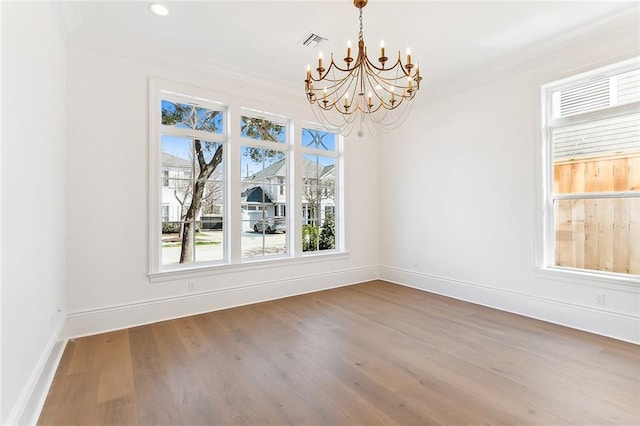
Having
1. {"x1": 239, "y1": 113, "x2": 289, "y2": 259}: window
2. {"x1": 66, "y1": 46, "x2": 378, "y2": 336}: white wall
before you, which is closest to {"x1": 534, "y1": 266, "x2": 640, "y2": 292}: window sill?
{"x1": 239, "y1": 113, "x2": 289, "y2": 259}: window

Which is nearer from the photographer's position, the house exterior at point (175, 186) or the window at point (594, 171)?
the window at point (594, 171)

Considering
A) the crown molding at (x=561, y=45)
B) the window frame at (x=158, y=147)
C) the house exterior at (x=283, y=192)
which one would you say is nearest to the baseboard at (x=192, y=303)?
the window frame at (x=158, y=147)

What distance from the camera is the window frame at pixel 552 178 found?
3180 millimetres

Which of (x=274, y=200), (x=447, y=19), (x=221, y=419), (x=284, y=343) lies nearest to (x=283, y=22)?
(x=447, y=19)

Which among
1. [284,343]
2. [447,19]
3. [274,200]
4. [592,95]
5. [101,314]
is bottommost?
[284,343]

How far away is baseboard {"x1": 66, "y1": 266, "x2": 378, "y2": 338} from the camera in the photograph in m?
3.16

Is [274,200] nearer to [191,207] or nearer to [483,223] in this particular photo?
[191,207]

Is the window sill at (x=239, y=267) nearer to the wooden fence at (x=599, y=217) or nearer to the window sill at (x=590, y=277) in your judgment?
the window sill at (x=590, y=277)

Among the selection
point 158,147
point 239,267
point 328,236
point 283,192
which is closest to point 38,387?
point 239,267

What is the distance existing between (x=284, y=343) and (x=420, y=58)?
3.57 meters

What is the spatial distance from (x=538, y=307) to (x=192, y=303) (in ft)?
13.5

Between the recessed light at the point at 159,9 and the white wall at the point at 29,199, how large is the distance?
0.75 metres

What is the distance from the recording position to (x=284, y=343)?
296 centimetres

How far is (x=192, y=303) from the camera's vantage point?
3.78 meters
